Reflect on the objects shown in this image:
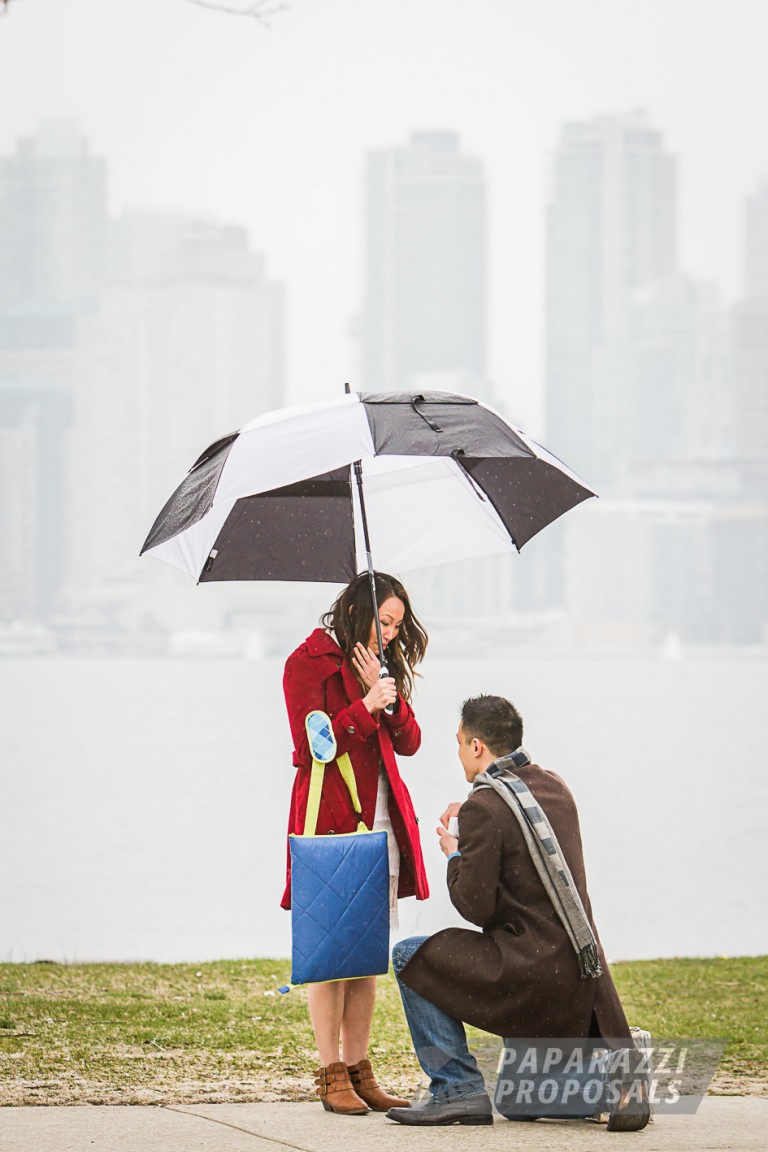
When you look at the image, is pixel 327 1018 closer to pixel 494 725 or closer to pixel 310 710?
pixel 310 710

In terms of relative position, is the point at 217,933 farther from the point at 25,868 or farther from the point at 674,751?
the point at 674,751

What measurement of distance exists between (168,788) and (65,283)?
15916 cm

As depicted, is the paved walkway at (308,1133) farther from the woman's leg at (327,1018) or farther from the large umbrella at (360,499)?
the large umbrella at (360,499)

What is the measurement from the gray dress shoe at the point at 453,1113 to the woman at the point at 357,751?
0.27 metres

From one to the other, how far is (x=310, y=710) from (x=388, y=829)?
408 mm

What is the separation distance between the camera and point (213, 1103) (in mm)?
4590

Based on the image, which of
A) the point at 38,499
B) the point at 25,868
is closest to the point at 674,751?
the point at 25,868

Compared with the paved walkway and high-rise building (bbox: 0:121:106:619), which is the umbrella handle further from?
high-rise building (bbox: 0:121:106:619)

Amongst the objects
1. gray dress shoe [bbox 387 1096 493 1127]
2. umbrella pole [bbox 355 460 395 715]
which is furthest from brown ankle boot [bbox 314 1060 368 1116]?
umbrella pole [bbox 355 460 395 715]

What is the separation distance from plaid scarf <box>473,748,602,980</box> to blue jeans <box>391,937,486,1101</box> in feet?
1.30

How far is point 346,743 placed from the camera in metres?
4.42

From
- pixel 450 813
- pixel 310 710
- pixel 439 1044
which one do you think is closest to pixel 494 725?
pixel 450 813

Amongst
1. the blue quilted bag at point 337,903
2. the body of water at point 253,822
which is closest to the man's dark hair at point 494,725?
the blue quilted bag at point 337,903

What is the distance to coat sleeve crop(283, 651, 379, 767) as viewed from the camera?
14.4ft
